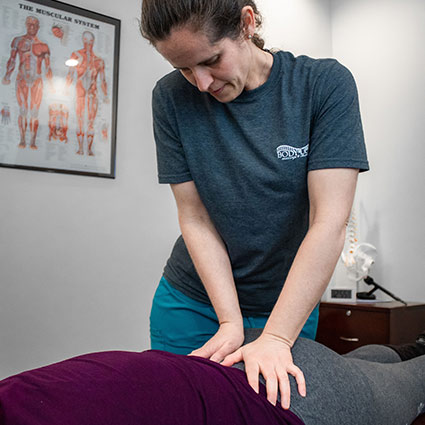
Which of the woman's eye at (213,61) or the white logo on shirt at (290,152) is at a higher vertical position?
the woman's eye at (213,61)

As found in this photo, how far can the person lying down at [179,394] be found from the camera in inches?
26.2

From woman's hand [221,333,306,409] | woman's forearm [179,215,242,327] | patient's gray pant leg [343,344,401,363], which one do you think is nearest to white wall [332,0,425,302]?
patient's gray pant leg [343,344,401,363]

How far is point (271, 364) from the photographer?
36.3 inches

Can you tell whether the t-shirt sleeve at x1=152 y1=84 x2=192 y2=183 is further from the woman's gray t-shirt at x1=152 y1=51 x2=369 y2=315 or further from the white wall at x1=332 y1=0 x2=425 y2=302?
the white wall at x1=332 y1=0 x2=425 y2=302

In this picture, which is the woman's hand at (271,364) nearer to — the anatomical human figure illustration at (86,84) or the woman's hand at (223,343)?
the woman's hand at (223,343)

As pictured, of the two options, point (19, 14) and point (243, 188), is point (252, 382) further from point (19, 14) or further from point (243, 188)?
point (19, 14)

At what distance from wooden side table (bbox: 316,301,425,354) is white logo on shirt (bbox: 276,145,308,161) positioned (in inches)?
65.1

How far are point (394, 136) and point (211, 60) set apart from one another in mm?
2315

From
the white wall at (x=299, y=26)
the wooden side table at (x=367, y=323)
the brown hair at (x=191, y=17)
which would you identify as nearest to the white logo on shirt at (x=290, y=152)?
the brown hair at (x=191, y=17)

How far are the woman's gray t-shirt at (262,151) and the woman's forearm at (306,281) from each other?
142 mm

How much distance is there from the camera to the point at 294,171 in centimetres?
117

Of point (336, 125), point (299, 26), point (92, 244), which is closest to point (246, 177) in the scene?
point (336, 125)

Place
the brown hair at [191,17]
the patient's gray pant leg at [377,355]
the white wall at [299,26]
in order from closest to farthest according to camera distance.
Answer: the brown hair at [191,17]
the patient's gray pant leg at [377,355]
the white wall at [299,26]

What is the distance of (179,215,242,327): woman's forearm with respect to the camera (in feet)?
3.93
